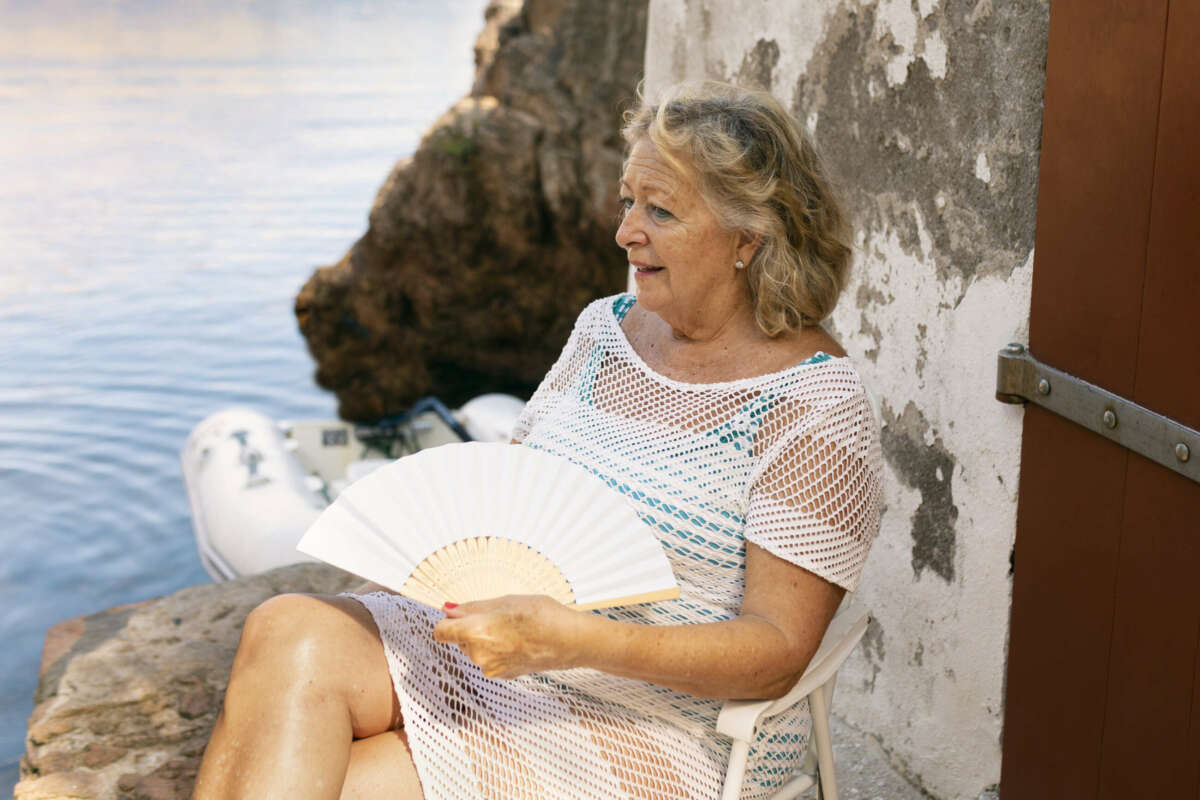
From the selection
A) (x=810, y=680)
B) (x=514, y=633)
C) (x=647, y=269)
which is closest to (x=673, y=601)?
(x=810, y=680)

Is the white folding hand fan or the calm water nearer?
the white folding hand fan

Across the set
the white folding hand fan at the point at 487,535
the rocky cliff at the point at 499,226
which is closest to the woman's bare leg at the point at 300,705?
the white folding hand fan at the point at 487,535

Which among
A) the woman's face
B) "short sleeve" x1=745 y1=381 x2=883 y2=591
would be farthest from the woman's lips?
"short sleeve" x1=745 y1=381 x2=883 y2=591

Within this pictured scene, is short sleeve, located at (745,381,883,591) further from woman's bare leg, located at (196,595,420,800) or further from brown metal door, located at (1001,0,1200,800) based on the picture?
woman's bare leg, located at (196,595,420,800)

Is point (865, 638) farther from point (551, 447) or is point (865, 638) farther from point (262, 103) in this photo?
point (262, 103)

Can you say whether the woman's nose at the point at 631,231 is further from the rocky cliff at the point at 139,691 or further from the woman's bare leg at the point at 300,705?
the rocky cliff at the point at 139,691

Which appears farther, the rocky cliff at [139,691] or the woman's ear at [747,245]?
the rocky cliff at [139,691]

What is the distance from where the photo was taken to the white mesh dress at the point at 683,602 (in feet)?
5.71

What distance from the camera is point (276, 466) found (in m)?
7.42

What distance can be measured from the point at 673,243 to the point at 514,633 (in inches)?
30.3

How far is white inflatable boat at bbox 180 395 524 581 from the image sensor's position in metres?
6.61

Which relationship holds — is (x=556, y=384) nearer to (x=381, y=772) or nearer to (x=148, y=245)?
(x=381, y=772)

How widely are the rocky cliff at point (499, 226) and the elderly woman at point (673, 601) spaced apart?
9989mm

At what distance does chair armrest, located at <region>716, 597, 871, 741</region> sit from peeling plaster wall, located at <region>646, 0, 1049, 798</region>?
0.45 meters
